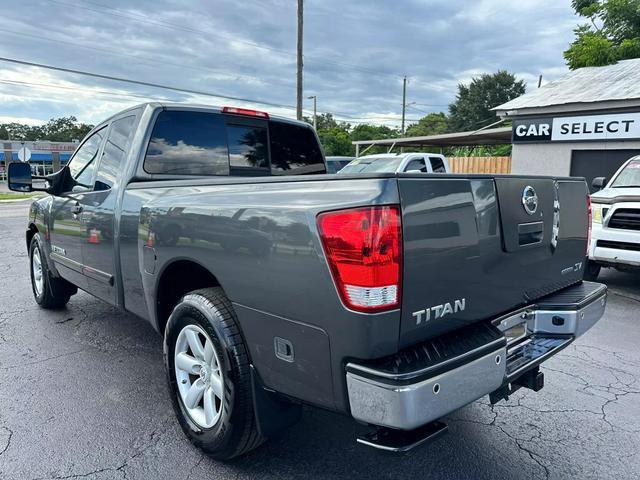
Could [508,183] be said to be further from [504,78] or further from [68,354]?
[504,78]

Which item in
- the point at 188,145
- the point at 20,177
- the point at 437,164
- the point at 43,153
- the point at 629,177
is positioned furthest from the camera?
the point at 43,153

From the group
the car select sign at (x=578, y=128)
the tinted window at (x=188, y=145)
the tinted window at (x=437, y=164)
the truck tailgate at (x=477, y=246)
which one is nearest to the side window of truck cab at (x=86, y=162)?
the tinted window at (x=188, y=145)

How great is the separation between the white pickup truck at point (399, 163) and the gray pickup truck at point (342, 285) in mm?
8473

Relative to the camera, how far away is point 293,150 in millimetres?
4469

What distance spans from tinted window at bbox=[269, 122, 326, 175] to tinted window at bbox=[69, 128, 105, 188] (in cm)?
153

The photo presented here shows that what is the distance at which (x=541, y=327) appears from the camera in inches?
110

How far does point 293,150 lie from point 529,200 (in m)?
2.38

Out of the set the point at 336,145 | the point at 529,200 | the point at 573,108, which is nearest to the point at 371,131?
the point at 336,145

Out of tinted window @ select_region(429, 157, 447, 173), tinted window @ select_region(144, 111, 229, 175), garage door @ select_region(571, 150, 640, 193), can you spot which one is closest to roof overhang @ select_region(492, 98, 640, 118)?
garage door @ select_region(571, 150, 640, 193)

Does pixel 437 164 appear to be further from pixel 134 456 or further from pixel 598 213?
pixel 134 456

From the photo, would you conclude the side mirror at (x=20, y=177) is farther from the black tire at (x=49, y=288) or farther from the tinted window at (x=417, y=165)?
the tinted window at (x=417, y=165)

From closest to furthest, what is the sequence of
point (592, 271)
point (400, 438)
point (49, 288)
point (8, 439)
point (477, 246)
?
point (400, 438) < point (477, 246) < point (8, 439) < point (49, 288) < point (592, 271)

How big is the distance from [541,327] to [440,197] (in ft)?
3.98

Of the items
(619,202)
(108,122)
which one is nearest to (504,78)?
(619,202)
